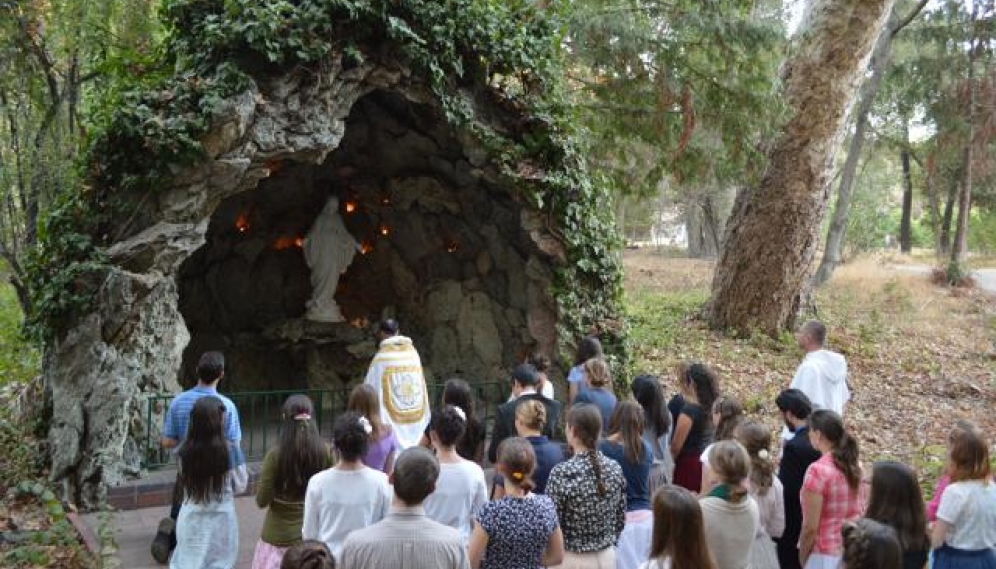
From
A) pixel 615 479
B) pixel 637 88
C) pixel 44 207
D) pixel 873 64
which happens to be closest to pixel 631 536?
pixel 615 479

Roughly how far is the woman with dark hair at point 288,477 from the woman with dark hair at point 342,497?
316 mm

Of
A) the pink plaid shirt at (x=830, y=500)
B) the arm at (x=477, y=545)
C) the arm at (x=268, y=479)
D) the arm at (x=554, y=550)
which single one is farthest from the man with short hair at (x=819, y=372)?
the arm at (x=268, y=479)

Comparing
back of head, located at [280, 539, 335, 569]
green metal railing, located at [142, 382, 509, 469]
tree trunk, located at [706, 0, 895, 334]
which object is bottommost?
green metal railing, located at [142, 382, 509, 469]

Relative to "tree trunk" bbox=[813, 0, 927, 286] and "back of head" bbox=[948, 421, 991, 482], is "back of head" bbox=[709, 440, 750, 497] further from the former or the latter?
"tree trunk" bbox=[813, 0, 927, 286]

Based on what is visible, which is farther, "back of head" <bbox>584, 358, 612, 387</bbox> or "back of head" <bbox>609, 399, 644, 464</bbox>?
"back of head" <bbox>584, 358, 612, 387</bbox>

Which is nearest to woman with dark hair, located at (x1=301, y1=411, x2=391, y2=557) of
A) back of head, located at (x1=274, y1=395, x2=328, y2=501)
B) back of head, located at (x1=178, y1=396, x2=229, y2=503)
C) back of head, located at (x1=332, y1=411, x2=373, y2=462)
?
back of head, located at (x1=332, y1=411, x2=373, y2=462)

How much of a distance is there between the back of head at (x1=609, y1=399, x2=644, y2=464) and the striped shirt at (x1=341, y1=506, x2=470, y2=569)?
4.83 feet

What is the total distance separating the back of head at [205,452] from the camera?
446 centimetres

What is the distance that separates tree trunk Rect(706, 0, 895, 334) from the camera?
13383 millimetres

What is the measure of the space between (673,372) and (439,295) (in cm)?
382

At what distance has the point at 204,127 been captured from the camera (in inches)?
276

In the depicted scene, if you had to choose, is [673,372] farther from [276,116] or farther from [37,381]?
[37,381]

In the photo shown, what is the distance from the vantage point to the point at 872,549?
304 centimetres

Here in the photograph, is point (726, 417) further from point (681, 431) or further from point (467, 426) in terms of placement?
point (467, 426)
